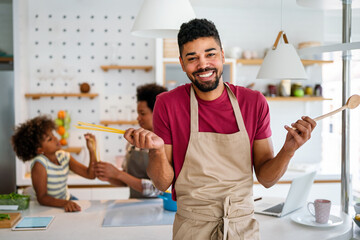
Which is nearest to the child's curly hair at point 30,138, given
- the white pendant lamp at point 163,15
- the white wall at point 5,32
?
the white pendant lamp at point 163,15

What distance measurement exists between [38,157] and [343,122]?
1760mm

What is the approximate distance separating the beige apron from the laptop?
59 centimetres

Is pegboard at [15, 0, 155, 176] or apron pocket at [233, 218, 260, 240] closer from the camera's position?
apron pocket at [233, 218, 260, 240]

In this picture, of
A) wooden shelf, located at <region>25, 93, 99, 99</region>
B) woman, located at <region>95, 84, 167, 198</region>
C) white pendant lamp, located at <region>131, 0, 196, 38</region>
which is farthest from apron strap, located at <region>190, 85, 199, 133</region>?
wooden shelf, located at <region>25, 93, 99, 99</region>

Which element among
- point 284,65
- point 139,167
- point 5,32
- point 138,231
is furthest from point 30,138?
point 5,32

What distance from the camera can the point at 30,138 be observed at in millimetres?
2508

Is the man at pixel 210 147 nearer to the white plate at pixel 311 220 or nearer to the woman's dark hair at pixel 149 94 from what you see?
the white plate at pixel 311 220

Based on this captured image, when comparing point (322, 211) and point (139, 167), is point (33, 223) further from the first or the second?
point (322, 211)

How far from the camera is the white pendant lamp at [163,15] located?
1.70m

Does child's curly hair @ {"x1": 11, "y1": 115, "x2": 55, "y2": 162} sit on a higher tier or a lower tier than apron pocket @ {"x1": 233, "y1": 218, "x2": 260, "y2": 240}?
higher

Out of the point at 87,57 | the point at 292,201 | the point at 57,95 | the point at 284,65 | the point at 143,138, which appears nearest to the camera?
the point at 143,138

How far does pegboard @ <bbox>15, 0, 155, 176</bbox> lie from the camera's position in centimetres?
415

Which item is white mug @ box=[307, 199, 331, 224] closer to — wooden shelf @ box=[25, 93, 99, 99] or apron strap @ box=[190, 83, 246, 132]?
apron strap @ box=[190, 83, 246, 132]

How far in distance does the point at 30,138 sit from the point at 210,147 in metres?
1.55
